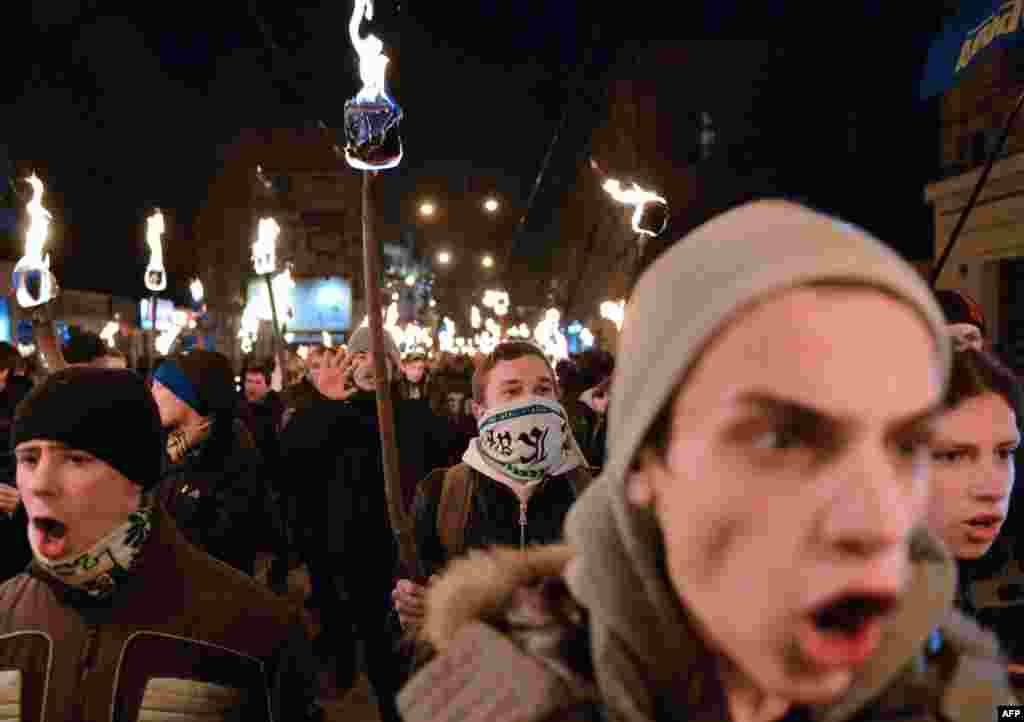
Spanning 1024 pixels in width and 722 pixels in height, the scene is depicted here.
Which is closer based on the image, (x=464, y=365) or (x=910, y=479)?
(x=910, y=479)

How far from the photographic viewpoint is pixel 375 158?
2742 mm

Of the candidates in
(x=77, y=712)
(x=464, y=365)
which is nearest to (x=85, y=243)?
(x=464, y=365)

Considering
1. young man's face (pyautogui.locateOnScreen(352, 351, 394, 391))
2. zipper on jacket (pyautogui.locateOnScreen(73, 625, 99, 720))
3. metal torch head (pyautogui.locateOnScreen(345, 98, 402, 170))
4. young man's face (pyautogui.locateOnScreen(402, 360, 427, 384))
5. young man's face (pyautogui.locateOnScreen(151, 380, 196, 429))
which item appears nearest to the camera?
zipper on jacket (pyautogui.locateOnScreen(73, 625, 99, 720))

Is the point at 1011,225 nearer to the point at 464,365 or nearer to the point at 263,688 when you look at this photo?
the point at 464,365

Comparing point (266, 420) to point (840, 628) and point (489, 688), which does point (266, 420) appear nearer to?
point (489, 688)

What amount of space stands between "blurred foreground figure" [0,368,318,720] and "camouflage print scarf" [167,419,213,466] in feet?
6.25

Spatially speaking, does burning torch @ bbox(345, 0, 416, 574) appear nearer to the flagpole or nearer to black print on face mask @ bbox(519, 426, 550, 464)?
black print on face mask @ bbox(519, 426, 550, 464)

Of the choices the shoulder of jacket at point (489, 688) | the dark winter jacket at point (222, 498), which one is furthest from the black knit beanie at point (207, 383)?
the shoulder of jacket at point (489, 688)

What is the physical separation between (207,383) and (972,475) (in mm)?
3655

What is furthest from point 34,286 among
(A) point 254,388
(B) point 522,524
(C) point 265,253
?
(A) point 254,388

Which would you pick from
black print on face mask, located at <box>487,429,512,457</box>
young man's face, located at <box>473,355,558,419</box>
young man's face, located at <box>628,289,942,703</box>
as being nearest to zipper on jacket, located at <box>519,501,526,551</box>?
black print on face mask, located at <box>487,429,512,457</box>

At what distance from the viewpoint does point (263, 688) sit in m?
2.50

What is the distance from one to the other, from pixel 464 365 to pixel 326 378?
5.05 meters

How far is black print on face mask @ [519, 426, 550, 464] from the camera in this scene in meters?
3.65
